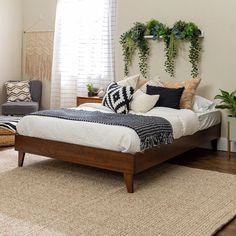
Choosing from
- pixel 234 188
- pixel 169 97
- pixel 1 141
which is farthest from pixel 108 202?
pixel 1 141

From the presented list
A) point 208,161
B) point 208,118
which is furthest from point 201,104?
point 208,161

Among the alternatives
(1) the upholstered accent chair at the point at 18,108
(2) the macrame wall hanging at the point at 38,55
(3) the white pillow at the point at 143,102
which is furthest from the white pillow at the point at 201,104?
(2) the macrame wall hanging at the point at 38,55

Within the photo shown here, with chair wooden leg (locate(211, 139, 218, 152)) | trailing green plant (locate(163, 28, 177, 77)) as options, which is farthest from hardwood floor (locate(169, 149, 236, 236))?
trailing green plant (locate(163, 28, 177, 77))

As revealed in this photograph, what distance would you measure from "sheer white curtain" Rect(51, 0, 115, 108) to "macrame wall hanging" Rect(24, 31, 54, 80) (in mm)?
296

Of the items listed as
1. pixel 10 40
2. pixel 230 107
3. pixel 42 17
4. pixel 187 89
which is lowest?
pixel 230 107

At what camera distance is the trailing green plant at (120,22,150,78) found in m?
5.25

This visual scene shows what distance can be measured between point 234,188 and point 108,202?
1215 millimetres

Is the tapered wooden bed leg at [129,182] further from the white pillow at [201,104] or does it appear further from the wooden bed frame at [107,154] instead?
the white pillow at [201,104]

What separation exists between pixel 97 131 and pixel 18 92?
141 inches

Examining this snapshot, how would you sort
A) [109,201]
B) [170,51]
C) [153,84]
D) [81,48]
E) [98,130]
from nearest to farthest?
1. [109,201]
2. [98,130]
3. [153,84]
4. [170,51]
5. [81,48]

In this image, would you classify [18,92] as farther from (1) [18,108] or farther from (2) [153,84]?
(2) [153,84]

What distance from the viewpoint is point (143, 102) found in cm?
437

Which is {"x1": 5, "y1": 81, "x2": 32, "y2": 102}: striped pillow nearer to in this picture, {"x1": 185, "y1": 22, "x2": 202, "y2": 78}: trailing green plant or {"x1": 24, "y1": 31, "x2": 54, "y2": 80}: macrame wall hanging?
{"x1": 24, "y1": 31, "x2": 54, "y2": 80}: macrame wall hanging

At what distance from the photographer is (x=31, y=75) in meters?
6.92
